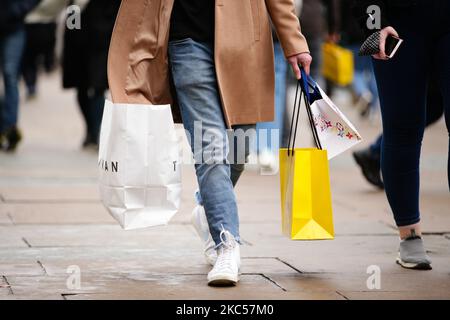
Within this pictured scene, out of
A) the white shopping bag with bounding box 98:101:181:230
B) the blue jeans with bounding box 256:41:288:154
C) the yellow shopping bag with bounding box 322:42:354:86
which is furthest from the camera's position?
the yellow shopping bag with bounding box 322:42:354:86

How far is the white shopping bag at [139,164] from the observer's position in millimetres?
4559

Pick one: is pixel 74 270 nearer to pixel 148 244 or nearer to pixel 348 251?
pixel 148 244

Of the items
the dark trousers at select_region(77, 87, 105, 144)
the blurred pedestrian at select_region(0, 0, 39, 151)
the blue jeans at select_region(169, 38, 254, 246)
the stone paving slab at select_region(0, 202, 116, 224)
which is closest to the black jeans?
the blue jeans at select_region(169, 38, 254, 246)

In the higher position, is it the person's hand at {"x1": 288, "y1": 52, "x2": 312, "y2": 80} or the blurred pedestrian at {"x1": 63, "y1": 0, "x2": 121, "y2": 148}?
the blurred pedestrian at {"x1": 63, "y1": 0, "x2": 121, "y2": 148}

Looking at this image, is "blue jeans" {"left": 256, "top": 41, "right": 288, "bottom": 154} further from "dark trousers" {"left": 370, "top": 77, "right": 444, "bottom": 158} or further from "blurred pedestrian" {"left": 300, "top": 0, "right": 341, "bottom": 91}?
"dark trousers" {"left": 370, "top": 77, "right": 444, "bottom": 158}

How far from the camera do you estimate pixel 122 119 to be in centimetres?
455

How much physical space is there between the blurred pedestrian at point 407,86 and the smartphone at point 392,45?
0.02 metres

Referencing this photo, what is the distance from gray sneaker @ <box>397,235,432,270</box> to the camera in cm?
504

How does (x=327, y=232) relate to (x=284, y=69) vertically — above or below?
below

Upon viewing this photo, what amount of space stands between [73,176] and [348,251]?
3.65 meters

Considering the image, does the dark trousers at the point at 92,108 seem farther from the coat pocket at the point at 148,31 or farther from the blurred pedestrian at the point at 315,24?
the coat pocket at the point at 148,31

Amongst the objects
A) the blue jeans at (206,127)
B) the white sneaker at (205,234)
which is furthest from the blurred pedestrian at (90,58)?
the blue jeans at (206,127)

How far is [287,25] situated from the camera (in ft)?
15.7
